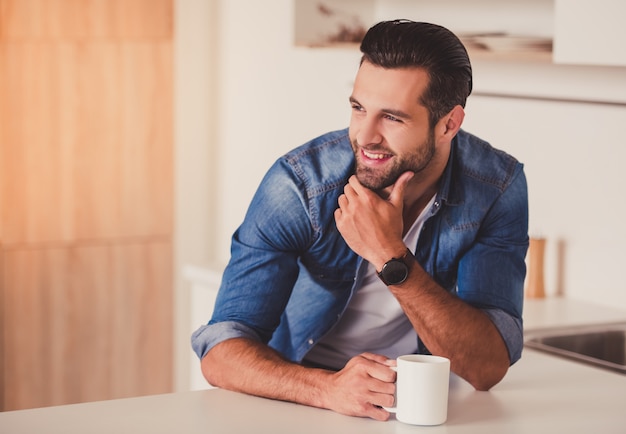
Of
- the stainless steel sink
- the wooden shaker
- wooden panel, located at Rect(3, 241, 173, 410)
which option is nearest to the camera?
the stainless steel sink

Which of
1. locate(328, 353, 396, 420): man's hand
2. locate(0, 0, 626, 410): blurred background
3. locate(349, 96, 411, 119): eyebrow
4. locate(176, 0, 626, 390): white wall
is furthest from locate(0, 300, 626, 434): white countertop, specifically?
locate(0, 0, 626, 410): blurred background

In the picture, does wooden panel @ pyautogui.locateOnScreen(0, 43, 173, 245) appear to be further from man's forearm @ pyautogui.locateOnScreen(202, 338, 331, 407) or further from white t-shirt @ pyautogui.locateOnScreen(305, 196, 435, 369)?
man's forearm @ pyautogui.locateOnScreen(202, 338, 331, 407)

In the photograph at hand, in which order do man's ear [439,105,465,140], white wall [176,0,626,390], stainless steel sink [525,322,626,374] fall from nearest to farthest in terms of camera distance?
man's ear [439,105,465,140] → stainless steel sink [525,322,626,374] → white wall [176,0,626,390]

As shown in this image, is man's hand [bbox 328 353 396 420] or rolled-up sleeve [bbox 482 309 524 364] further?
rolled-up sleeve [bbox 482 309 524 364]

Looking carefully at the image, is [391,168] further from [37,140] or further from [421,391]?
Answer: [37,140]

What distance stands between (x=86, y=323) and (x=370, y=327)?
2.64 metres

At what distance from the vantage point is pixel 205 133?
181 inches

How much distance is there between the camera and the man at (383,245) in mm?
A: 1831

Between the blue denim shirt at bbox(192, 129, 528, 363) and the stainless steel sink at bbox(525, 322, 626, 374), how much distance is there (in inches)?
19.7

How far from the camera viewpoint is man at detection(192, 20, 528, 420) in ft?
6.01

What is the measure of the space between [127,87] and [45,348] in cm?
114

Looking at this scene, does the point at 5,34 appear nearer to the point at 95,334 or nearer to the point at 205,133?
the point at 205,133

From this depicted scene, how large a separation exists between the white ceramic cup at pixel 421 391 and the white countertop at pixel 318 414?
2cm

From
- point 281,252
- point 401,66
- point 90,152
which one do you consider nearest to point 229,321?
point 281,252
